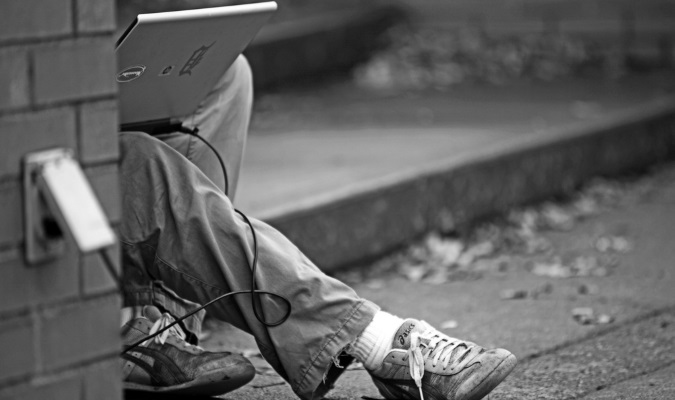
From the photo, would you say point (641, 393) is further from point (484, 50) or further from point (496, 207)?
point (484, 50)

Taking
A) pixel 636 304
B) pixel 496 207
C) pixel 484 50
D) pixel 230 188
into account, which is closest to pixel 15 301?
pixel 230 188

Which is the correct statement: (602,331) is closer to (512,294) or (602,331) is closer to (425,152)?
(512,294)

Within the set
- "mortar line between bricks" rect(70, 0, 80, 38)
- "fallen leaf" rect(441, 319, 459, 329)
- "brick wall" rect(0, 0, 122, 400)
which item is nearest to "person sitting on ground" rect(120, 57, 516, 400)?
"brick wall" rect(0, 0, 122, 400)

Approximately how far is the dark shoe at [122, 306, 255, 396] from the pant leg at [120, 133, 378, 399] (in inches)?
5.2

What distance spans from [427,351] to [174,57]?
903 mm

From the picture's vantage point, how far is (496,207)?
17.0 ft

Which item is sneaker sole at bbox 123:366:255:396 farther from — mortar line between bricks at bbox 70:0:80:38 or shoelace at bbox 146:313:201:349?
mortar line between bricks at bbox 70:0:80:38

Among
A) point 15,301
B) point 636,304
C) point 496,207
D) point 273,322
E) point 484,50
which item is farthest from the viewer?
point 484,50

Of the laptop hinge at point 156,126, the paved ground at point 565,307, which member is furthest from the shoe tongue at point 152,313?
the laptop hinge at point 156,126

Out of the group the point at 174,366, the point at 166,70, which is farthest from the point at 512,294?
the point at 166,70

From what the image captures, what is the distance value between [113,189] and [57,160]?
0.49 feet

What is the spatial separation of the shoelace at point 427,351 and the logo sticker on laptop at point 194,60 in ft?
2.72

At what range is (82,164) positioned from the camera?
1.69m

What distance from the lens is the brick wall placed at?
1593 millimetres
